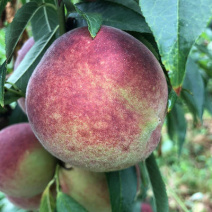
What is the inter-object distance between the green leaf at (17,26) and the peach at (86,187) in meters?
0.36

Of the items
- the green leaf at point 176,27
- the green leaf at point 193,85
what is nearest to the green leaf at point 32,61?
the green leaf at point 176,27

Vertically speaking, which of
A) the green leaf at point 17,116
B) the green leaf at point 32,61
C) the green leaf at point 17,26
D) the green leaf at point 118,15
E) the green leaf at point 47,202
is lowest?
the green leaf at point 47,202

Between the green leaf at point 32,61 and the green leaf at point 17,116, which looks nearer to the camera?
the green leaf at point 32,61

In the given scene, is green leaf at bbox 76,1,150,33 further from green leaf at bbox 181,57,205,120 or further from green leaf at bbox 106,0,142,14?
green leaf at bbox 181,57,205,120

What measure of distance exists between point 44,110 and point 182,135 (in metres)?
0.79

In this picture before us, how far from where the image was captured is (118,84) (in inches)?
19.8

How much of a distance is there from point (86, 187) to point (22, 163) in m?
0.17

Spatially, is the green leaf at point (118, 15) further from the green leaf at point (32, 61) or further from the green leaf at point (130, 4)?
the green leaf at point (32, 61)

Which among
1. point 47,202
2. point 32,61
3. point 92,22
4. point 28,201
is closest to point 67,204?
point 47,202

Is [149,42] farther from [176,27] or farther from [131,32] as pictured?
[176,27]

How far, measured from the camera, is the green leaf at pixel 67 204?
0.76 m

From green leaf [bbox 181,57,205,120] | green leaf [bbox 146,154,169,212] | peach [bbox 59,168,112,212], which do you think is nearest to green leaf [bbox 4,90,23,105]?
peach [bbox 59,168,112,212]

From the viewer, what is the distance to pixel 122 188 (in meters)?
0.79

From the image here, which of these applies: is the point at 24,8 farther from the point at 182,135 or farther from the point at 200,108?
the point at 182,135
